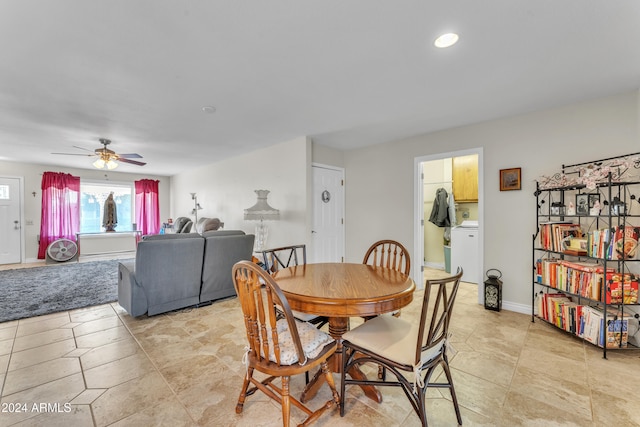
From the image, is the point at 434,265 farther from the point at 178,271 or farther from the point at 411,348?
the point at 178,271

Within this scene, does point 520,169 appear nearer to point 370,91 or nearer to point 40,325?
point 370,91

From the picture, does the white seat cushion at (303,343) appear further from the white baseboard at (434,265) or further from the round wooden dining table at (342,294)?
the white baseboard at (434,265)

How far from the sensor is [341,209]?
489cm

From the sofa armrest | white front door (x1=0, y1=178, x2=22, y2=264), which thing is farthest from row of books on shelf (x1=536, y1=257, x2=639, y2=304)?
white front door (x1=0, y1=178, x2=22, y2=264)

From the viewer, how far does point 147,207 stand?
25.4 feet

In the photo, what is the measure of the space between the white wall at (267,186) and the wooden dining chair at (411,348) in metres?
2.52

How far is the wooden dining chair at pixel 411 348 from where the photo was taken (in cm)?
131

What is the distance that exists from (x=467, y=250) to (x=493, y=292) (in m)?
1.45

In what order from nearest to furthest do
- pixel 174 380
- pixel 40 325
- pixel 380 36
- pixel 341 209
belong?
pixel 380 36, pixel 174 380, pixel 40 325, pixel 341 209

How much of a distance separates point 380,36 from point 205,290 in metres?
3.23

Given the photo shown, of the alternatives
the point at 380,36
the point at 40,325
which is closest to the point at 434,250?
the point at 380,36

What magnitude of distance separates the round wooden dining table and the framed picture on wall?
2.09 metres

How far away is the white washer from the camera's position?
4.45 meters

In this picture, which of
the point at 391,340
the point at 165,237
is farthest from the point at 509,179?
the point at 165,237
